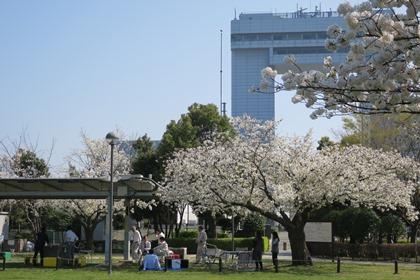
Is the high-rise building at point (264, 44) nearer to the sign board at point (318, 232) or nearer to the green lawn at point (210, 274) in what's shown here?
the sign board at point (318, 232)

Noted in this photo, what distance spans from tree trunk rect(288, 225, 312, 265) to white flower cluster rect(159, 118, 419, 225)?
593 mm

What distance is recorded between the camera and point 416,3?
27.4ft

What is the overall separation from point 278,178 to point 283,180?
231 mm

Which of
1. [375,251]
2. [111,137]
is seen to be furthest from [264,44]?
[111,137]

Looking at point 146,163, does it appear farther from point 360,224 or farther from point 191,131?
point 360,224

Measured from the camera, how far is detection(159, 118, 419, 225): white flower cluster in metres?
26.5

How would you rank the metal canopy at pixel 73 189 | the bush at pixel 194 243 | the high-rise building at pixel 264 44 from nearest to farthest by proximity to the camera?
the metal canopy at pixel 73 189
the bush at pixel 194 243
the high-rise building at pixel 264 44

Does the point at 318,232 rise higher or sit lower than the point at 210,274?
higher

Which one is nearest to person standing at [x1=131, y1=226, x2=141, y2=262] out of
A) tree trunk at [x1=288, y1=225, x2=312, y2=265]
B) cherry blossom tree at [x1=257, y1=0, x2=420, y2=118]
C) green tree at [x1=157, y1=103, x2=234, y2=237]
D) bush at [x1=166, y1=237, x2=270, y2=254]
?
tree trunk at [x1=288, y1=225, x2=312, y2=265]

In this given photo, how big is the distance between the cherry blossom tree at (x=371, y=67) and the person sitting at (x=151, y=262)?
15094 millimetres

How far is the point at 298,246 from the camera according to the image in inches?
1062

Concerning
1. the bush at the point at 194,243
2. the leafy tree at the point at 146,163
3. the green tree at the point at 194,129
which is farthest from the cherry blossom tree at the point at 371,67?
the leafy tree at the point at 146,163

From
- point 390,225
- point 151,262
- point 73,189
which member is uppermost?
point 73,189

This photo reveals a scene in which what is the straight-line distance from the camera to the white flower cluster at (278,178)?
26.5 meters
